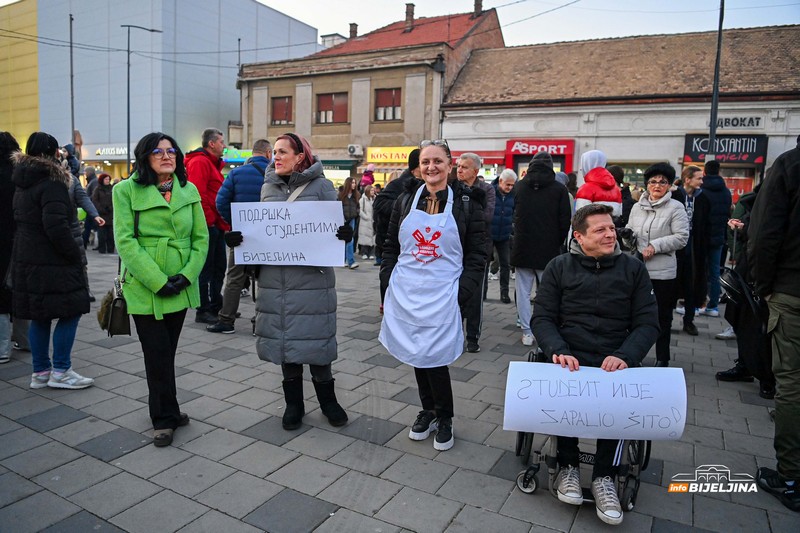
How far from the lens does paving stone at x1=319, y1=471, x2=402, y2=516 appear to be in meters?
3.03

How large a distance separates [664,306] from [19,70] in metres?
51.9

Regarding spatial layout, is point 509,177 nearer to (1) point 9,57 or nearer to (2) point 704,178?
(2) point 704,178

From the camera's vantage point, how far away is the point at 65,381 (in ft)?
15.5

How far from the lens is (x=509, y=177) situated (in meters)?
9.38

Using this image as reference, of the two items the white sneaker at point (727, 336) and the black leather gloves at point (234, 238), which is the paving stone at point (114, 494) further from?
the white sneaker at point (727, 336)

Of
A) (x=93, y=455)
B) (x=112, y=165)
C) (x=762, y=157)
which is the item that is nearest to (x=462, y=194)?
(x=93, y=455)

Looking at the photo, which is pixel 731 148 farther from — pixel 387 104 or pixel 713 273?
pixel 713 273

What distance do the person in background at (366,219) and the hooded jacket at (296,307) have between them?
9541 mm

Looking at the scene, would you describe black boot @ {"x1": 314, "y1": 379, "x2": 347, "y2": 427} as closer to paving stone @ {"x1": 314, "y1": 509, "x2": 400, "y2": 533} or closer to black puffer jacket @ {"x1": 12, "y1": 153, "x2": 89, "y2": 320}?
paving stone @ {"x1": 314, "y1": 509, "x2": 400, "y2": 533}

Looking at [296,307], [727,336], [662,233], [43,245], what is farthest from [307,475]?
[727,336]

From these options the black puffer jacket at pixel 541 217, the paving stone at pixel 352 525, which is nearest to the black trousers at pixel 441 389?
the paving stone at pixel 352 525

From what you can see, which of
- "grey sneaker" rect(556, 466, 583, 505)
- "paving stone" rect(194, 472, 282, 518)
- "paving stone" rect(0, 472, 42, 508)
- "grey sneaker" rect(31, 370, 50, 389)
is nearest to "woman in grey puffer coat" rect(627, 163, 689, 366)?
"grey sneaker" rect(556, 466, 583, 505)

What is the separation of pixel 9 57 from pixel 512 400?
177 feet

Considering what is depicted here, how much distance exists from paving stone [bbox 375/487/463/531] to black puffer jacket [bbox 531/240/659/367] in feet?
3.27
